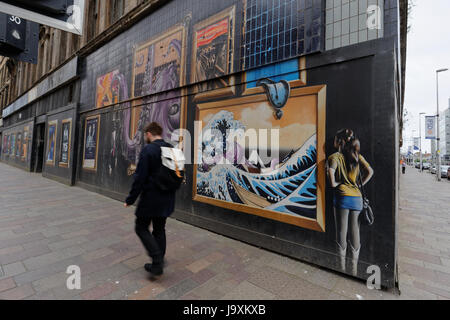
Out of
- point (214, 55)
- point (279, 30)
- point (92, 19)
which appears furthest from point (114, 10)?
point (279, 30)

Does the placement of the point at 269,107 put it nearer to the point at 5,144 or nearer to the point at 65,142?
the point at 65,142

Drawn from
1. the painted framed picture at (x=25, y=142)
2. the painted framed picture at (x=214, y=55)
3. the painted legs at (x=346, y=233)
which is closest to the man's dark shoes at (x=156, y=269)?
the painted legs at (x=346, y=233)

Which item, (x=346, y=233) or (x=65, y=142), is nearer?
(x=346, y=233)

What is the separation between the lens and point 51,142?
1214 cm

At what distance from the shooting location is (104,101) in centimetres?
848

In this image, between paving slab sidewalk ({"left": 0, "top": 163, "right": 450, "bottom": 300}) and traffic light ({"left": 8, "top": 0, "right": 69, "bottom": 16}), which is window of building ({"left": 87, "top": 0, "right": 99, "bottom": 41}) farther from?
paving slab sidewalk ({"left": 0, "top": 163, "right": 450, "bottom": 300})

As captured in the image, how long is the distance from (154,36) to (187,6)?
1531 millimetres

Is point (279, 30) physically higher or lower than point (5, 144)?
higher

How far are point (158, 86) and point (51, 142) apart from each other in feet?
32.1

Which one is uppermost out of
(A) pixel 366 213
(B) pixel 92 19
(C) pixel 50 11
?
(B) pixel 92 19

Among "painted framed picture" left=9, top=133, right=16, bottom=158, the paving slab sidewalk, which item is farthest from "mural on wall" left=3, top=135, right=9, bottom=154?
the paving slab sidewalk

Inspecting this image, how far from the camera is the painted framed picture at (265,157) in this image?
11.1 ft

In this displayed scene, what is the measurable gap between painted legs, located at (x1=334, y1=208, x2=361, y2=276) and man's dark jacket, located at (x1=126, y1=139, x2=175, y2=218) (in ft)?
8.04

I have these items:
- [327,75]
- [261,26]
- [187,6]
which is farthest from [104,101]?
[327,75]
